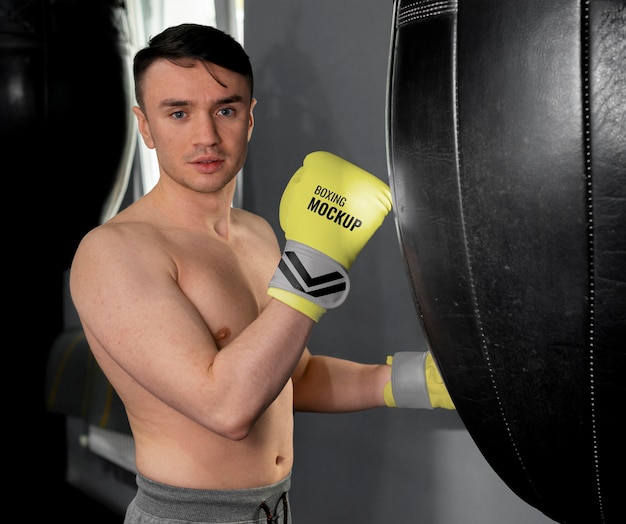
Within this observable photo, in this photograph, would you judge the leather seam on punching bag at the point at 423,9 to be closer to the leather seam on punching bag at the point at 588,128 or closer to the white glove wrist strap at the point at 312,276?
the leather seam on punching bag at the point at 588,128

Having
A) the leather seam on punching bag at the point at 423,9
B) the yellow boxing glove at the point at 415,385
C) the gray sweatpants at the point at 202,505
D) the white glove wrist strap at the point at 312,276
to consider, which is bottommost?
the gray sweatpants at the point at 202,505

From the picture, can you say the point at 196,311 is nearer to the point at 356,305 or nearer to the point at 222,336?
the point at 222,336

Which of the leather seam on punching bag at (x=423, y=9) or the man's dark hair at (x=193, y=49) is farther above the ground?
the man's dark hair at (x=193, y=49)

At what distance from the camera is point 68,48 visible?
2.43 meters

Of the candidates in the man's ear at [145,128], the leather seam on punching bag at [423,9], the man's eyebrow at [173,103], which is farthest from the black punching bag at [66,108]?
the leather seam on punching bag at [423,9]

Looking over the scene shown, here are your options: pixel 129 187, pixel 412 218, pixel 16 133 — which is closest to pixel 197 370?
pixel 412 218

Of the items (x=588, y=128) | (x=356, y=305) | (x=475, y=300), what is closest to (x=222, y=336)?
(x=475, y=300)

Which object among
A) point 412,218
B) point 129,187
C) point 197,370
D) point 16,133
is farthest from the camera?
point 129,187

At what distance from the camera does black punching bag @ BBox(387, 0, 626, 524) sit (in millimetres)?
657

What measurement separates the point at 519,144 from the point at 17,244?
2.10 metres

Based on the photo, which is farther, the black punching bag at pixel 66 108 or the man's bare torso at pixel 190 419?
the black punching bag at pixel 66 108

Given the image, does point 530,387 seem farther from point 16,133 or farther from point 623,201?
point 16,133

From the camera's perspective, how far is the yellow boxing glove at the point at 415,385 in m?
1.47

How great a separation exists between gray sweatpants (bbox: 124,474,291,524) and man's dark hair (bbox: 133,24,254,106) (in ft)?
2.28
